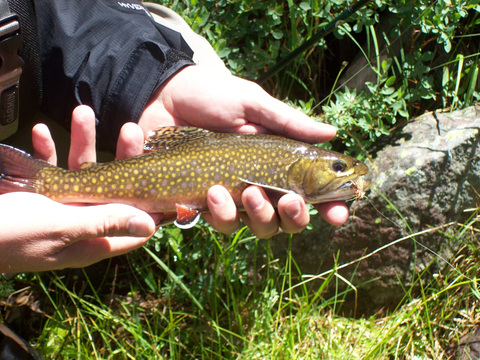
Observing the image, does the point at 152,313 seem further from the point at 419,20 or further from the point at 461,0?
the point at 461,0

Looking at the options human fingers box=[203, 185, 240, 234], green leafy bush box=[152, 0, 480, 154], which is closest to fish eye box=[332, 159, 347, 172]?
human fingers box=[203, 185, 240, 234]

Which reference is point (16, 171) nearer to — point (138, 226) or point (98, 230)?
point (98, 230)

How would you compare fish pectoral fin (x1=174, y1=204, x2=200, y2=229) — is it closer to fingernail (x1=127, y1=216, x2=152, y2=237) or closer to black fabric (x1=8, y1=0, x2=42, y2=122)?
fingernail (x1=127, y1=216, x2=152, y2=237)

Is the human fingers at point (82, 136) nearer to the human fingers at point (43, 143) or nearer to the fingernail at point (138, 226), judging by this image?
the human fingers at point (43, 143)

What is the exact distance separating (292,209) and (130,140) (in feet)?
4.13

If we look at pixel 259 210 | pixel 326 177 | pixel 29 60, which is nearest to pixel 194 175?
pixel 259 210

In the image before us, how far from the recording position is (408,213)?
4383 mm

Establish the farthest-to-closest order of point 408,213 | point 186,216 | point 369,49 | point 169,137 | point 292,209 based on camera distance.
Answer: point 369,49 < point 408,213 < point 169,137 < point 186,216 < point 292,209

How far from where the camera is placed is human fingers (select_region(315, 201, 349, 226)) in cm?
328

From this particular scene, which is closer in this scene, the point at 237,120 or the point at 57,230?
the point at 57,230

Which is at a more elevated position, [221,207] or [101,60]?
[101,60]

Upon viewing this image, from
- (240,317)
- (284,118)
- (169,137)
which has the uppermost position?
(284,118)

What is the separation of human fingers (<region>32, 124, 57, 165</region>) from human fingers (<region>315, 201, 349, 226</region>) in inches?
76.7

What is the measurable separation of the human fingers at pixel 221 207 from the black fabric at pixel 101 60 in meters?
0.90
